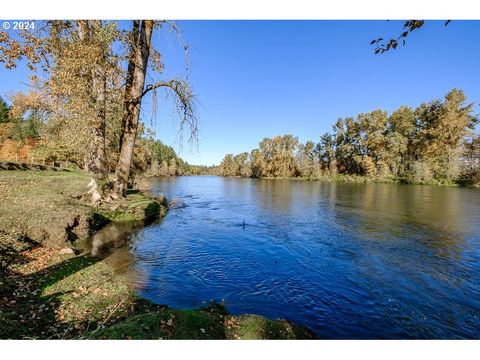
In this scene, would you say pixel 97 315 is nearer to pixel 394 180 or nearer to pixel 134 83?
pixel 134 83

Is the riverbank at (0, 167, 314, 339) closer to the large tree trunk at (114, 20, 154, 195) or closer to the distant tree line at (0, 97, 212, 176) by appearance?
the large tree trunk at (114, 20, 154, 195)

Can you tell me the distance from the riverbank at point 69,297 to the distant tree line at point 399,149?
2598 inches

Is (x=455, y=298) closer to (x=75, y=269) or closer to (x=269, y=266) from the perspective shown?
(x=269, y=266)

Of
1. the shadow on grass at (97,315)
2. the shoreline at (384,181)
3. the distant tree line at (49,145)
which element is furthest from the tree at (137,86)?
the shoreline at (384,181)

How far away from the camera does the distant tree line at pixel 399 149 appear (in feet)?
193

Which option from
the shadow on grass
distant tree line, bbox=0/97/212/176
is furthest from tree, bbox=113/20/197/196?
the shadow on grass

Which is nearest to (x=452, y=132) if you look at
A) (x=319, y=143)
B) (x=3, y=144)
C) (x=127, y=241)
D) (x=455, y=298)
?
(x=319, y=143)

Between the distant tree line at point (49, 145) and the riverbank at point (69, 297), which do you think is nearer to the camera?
the riverbank at point (69, 297)

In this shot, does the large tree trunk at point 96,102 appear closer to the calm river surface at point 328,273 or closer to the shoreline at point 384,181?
the calm river surface at point 328,273

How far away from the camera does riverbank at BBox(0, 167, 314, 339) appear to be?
14.1 ft

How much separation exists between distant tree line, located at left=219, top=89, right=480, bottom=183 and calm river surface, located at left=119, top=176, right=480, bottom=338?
174 ft

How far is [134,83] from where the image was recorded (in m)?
13.9

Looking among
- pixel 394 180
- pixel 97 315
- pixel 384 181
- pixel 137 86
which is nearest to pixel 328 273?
pixel 97 315

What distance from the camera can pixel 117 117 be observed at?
14633 millimetres
